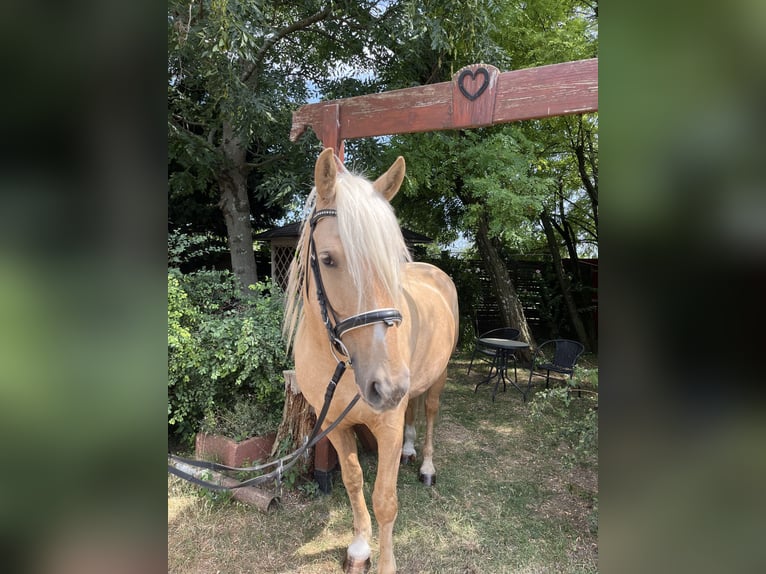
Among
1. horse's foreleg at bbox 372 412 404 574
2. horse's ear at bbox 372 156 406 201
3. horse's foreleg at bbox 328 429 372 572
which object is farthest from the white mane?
horse's foreleg at bbox 328 429 372 572

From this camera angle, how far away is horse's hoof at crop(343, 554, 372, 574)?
2109mm

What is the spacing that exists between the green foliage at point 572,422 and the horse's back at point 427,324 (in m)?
0.74

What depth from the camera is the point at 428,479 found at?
3021mm

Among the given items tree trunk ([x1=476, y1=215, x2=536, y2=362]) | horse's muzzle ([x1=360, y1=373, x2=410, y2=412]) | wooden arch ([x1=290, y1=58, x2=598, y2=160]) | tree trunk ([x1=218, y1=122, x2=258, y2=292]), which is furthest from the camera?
tree trunk ([x1=476, y1=215, x2=536, y2=362])

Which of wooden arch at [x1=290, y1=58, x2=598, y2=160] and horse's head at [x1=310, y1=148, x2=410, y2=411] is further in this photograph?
wooden arch at [x1=290, y1=58, x2=598, y2=160]

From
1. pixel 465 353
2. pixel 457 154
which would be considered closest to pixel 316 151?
pixel 457 154

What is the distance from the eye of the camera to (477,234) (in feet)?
24.0

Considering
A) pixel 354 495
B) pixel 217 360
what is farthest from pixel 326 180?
pixel 217 360

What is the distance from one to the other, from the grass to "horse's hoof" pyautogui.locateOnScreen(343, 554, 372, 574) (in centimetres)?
7

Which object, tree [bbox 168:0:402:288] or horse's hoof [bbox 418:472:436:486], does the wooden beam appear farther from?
horse's hoof [bbox 418:472:436:486]

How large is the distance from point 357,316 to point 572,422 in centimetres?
299
